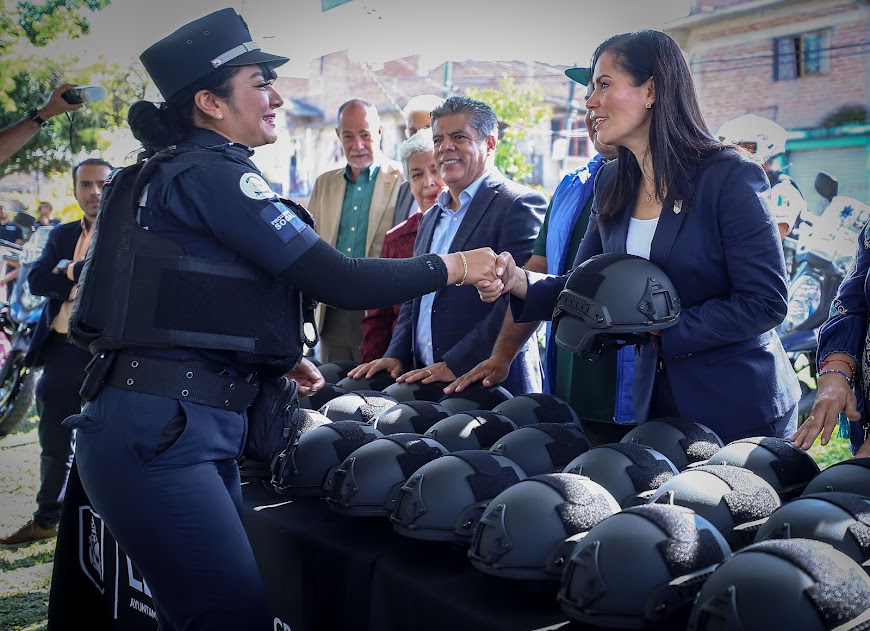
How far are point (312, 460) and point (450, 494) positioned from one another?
1.84 ft

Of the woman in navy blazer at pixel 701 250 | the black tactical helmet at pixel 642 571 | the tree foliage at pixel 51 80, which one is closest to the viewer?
the black tactical helmet at pixel 642 571

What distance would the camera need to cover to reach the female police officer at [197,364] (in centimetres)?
190

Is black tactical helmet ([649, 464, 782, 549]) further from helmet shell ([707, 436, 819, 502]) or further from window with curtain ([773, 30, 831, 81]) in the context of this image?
window with curtain ([773, 30, 831, 81])

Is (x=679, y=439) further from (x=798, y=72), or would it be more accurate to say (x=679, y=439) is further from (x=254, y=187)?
(x=798, y=72)

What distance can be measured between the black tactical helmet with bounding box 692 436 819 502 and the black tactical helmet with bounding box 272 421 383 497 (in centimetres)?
95

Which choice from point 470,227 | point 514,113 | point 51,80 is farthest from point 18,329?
point 514,113

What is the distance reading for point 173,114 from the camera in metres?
2.13

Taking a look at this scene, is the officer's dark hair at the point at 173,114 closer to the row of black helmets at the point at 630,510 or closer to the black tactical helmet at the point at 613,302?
the row of black helmets at the point at 630,510

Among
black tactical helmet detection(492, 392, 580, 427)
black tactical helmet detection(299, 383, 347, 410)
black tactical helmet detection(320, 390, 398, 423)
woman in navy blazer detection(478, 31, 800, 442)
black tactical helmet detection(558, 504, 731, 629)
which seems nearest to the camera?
black tactical helmet detection(558, 504, 731, 629)

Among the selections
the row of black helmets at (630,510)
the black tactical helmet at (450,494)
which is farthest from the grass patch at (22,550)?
the black tactical helmet at (450,494)

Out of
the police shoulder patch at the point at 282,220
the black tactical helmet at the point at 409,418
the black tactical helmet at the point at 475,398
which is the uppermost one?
the police shoulder patch at the point at 282,220

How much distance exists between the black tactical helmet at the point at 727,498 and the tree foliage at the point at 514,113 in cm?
998

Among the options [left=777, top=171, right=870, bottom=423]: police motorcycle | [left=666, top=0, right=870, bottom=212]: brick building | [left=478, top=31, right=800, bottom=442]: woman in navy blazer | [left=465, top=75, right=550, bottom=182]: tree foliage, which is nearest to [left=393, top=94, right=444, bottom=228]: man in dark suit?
[left=666, top=0, right=870, bottom=212]: brick building

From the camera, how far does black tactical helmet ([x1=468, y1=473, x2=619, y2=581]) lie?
1698mm
